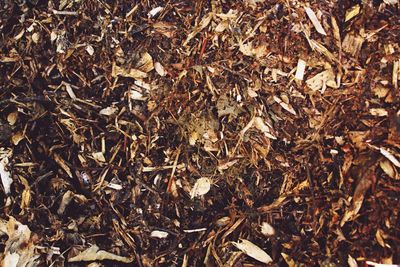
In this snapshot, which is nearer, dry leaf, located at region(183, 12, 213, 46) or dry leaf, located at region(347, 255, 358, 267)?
dry leaf, located at region(347, 255, 358, 267)

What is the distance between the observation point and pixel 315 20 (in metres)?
1.56

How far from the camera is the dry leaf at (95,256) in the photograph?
1412mm

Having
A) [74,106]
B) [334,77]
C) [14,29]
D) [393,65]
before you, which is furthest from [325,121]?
[14,29]

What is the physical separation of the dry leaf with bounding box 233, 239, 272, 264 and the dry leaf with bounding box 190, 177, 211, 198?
16 centimetres

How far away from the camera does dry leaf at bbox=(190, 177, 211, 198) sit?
1.48 meters

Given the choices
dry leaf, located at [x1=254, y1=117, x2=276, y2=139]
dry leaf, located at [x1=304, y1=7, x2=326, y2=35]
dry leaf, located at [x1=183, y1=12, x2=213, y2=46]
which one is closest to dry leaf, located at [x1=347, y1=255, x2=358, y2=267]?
dry leaf, located at [x1=254, y1=117, x2=276, y2=139]

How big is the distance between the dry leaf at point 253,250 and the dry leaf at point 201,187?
0.54 ft

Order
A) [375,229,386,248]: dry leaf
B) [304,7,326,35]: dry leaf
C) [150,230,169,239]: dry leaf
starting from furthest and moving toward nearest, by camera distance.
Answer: [304,7,326,35]: dry leaf, [150,230,169,239]: dry leaf, [375,229,386,248]: dry leaf

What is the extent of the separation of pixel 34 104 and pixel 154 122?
1.18 feet

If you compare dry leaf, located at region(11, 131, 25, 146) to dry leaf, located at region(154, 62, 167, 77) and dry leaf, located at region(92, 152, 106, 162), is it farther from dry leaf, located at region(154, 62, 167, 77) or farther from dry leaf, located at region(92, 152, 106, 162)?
dry leaf, located at region(154, 62, 167, 77)

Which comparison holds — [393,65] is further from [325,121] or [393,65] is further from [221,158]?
[221,158]

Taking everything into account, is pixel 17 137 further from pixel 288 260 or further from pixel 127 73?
pixel 288 260

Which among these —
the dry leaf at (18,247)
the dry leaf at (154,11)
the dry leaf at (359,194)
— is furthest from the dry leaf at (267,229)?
the dry leaf at (154,11)

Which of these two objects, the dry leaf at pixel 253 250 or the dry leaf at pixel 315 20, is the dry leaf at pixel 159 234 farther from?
the dry leaf at pixel 315 20
